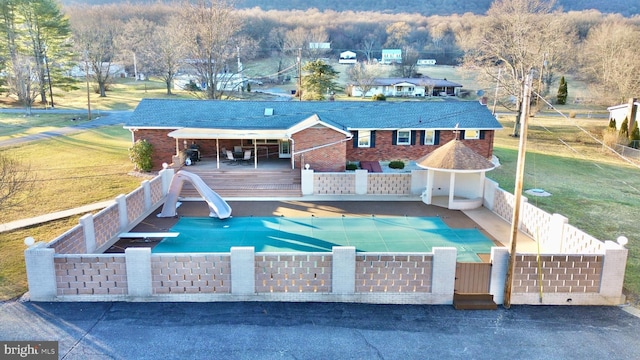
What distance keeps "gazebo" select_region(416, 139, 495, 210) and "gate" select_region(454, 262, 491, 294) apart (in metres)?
9.11

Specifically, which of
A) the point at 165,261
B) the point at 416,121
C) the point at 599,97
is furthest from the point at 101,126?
the point at 599,97

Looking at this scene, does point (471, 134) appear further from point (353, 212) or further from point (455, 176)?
point (353, 212)

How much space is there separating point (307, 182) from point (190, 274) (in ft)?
38.5

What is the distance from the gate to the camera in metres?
11.9

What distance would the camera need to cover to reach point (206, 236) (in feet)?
56.5

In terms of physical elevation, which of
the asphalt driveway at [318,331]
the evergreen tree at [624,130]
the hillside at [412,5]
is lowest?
the asphalt driveway at [318,331]

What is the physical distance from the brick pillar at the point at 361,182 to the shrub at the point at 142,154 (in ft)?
42.0

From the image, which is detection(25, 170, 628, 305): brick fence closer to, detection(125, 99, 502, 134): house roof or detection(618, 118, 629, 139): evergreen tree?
detection(125, 99, 502, 134): house roof

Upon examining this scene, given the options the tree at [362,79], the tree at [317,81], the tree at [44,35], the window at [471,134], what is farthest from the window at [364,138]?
the tree at [44,35]

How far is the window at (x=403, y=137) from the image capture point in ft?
96.4

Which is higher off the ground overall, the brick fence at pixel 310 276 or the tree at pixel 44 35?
the tree at pixel 44 35

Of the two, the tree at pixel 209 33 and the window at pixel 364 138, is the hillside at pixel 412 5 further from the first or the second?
the window at pixel 364 138

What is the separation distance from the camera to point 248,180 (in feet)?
80.1

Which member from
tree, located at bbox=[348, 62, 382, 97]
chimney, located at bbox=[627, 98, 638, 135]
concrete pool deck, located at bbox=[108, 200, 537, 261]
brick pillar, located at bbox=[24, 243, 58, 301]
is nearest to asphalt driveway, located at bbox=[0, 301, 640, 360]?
brick pillar, located at bbox=[24, 243, 58, 301]
